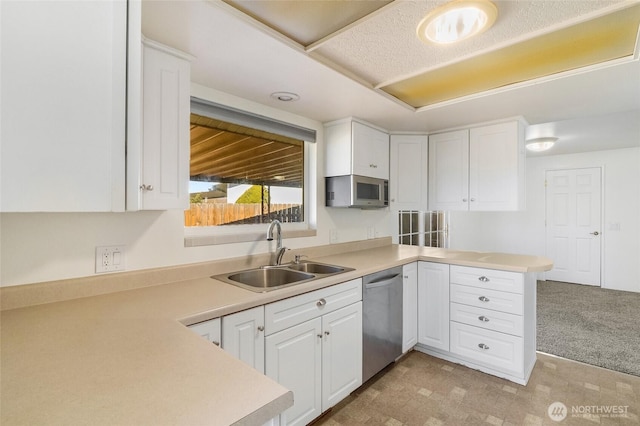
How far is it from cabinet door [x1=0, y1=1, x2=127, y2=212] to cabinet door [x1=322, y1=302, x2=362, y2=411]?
1.36 meters

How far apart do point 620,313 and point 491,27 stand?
424 cm

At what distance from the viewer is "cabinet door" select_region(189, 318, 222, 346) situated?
1.24 metres

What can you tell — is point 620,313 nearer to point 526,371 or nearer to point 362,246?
point 526,371

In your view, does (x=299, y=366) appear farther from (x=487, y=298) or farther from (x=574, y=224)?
(x=574, y=224)

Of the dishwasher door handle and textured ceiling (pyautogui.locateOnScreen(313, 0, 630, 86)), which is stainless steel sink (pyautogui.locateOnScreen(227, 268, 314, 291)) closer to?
the dishwasher door handle

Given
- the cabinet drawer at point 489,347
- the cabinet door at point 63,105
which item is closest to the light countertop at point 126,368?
the cabinet door at point 63,105

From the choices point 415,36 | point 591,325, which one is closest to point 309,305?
point 415,36

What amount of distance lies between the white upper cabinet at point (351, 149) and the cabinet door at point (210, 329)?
1668mm

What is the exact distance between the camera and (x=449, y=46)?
5.25 ft

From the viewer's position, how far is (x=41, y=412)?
0.62 metres

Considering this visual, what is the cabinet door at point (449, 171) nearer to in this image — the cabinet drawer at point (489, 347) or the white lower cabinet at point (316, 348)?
the cabinet drawer at point (489, 347)

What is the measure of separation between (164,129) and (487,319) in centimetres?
255

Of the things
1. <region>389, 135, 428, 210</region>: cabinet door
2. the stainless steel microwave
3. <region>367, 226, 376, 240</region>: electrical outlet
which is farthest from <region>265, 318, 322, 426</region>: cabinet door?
<region>389, 135, 428, 210</region>: cabinet door

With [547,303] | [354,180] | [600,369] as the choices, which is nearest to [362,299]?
[354,180]
